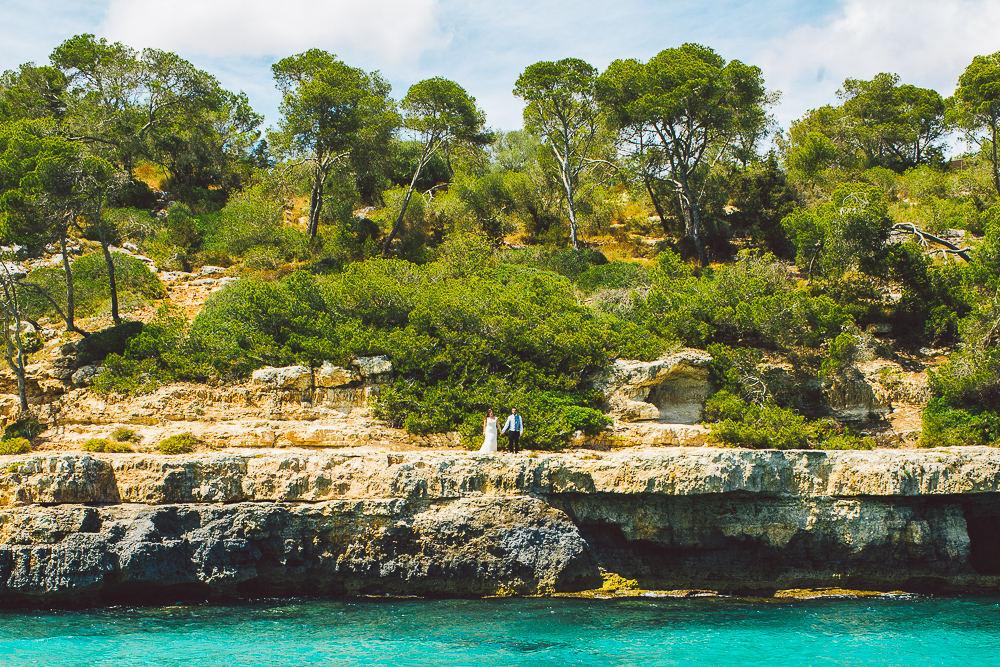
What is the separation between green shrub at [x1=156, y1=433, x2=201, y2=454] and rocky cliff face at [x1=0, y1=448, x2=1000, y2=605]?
106 cm

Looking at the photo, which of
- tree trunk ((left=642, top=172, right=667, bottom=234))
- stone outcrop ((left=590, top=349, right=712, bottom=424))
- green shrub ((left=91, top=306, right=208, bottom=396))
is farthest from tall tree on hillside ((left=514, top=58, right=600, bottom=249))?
green shrub ((left=91, top=306, right=208, bottom=396))

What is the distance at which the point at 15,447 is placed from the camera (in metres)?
17.2

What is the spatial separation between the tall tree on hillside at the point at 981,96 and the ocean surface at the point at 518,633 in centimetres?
2355

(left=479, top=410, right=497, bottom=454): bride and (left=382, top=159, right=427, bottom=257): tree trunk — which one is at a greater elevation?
(left=382, top=159, right=427, bottom=257): tree trunk

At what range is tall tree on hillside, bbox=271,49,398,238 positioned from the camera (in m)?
30.7

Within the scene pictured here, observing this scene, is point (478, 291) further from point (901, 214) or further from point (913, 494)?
point (901, 214)

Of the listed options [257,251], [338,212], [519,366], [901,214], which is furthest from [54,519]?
[901,214]

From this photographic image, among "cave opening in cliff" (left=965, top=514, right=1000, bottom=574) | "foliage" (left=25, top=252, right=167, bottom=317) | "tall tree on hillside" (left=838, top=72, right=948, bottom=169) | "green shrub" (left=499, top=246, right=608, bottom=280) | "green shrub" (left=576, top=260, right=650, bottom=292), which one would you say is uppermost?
"tall tree on hillside" (left=838, top=72, right=948, bottom=169)

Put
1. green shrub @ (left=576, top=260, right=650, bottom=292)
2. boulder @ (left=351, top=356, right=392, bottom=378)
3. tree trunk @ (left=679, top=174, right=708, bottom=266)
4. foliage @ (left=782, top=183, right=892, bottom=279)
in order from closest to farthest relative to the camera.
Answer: boulder @ (left=351, top=356, right=392, bottom=378)
foliage @ (left=782, top=183, right=892, bottom=279)
green shrub @ (left=576, top=260, right=650, bottom=292)
tree trunk @ (left=679, top=174, right=708, bottom=266)

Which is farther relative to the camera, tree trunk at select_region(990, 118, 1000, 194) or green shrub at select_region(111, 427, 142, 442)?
tree trunk at select_region(990, 118, 1000, 194)

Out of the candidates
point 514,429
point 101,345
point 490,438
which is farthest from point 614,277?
point 101,345

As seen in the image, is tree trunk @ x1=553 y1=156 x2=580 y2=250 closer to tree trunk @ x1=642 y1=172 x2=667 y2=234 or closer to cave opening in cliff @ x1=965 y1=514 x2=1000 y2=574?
tree trunk @ x1=642 y1=172 x2=667 y2=234

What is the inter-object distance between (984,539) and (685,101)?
68.6 feet

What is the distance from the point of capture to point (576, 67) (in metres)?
33.3
